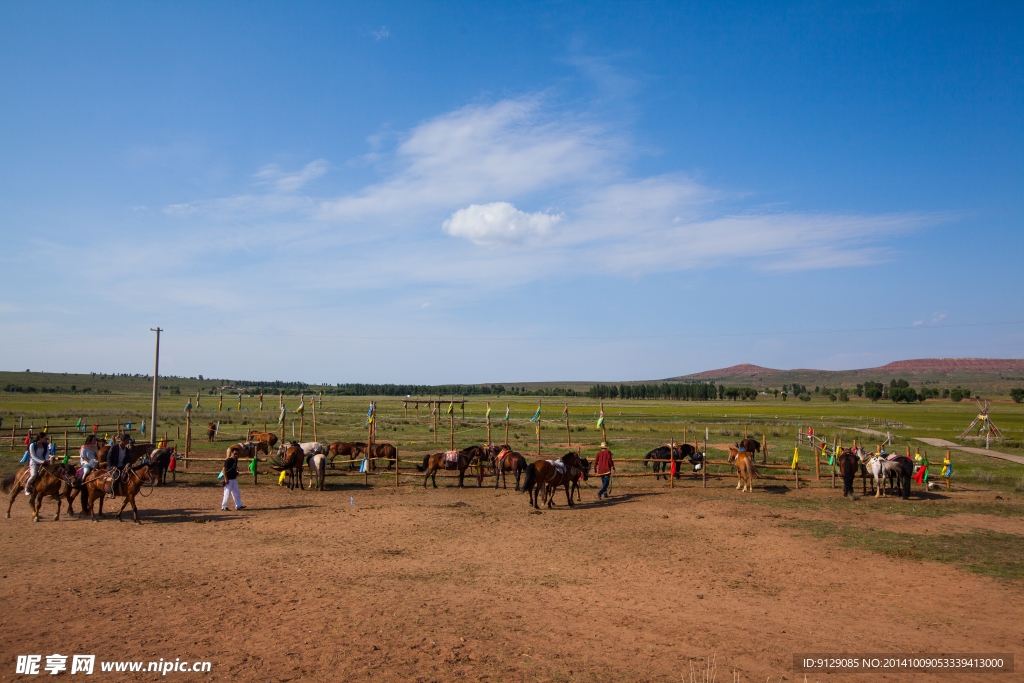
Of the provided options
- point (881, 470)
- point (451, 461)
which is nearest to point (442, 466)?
point (451, 461)

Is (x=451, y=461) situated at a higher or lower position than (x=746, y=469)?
lower

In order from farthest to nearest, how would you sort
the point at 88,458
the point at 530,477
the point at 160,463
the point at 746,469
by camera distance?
1. the point at 160,463
2. the point at 746,469
3. the point at 530,477
4. the point at 88,458

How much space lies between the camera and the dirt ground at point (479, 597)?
702 cm

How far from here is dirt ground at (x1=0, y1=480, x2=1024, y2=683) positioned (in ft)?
23.0

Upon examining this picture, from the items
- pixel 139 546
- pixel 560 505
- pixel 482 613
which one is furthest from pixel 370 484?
pixel 482 613

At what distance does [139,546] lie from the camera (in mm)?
11914

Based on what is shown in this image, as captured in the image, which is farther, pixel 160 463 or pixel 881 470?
pixel 160 463

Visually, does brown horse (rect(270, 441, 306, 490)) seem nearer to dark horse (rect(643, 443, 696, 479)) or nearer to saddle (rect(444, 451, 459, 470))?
saddle (rect(444, 451, 459, 470))

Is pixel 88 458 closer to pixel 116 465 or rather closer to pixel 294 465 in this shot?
pixel 116 465

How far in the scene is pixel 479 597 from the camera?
929cm

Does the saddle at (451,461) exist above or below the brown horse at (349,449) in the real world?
above

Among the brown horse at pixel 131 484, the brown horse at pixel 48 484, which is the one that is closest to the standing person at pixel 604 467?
the brown horse at pixel 131 484

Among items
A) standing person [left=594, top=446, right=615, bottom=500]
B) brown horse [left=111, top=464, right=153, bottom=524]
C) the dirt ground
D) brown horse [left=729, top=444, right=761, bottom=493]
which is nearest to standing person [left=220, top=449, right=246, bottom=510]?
the dirt ground

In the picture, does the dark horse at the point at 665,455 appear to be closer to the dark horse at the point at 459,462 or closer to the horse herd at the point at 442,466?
the horse herd at the point at 442,466
